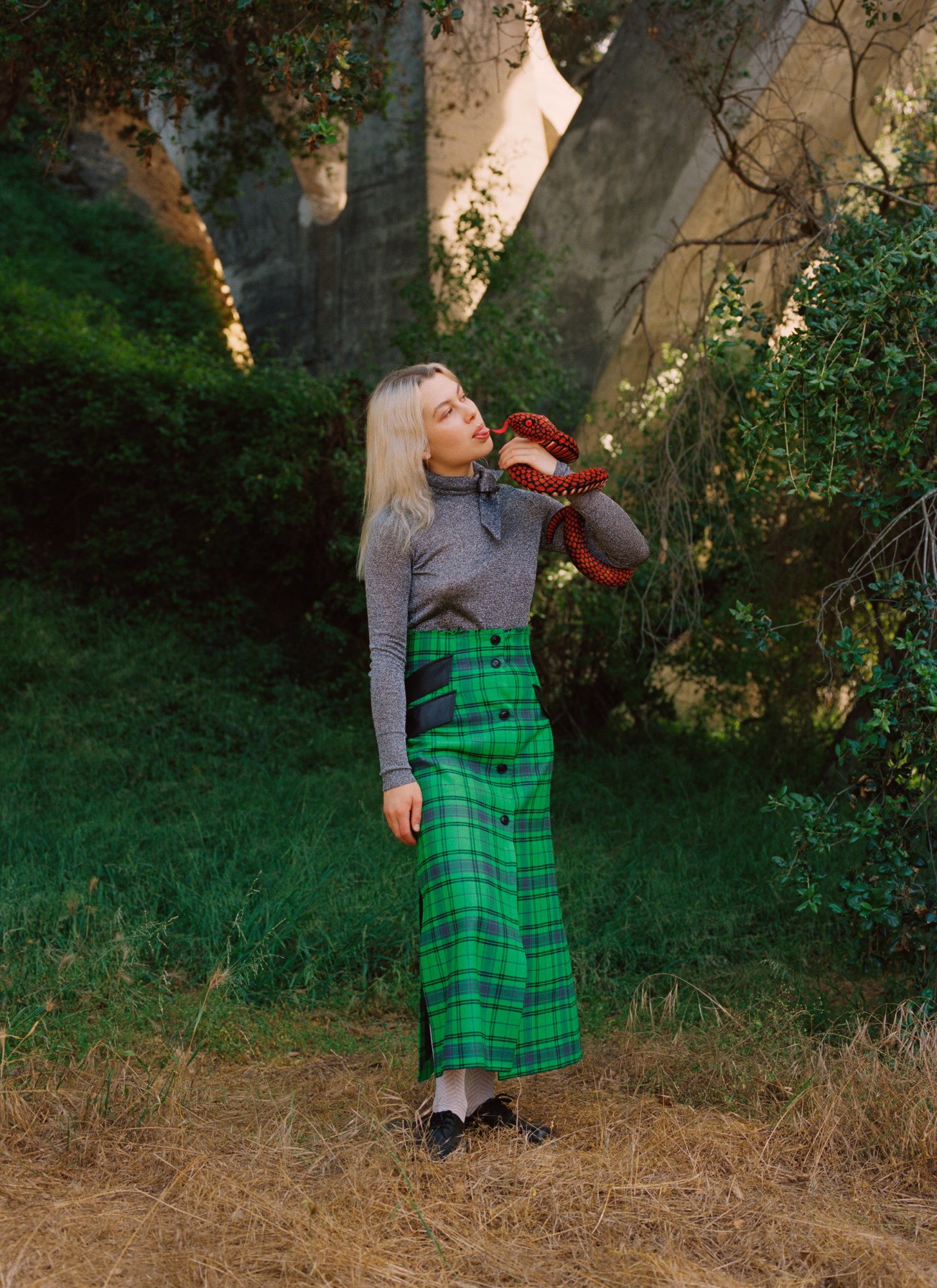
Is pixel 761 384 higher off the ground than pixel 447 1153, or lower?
→ higher

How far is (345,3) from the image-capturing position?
4.94 m

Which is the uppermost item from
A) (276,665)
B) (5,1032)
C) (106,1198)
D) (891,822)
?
(276,665)

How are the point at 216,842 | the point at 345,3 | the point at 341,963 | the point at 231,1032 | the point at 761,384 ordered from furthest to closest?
the point at 216,842
the point at 345,3
the point at 341,963
the point at 231,1032
the point at 761,384

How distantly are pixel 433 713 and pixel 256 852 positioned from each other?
2.70 m

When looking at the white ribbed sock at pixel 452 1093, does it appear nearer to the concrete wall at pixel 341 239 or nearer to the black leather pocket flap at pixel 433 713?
the black leather pocket flap at pixel 433 713

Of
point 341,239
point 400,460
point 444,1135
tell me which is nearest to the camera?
point 444,1135

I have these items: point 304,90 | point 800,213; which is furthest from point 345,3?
point 800,213

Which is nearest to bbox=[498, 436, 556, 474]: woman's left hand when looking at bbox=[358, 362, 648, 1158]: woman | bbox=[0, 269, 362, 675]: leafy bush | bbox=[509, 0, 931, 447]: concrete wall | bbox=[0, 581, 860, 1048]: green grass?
bbox=[358, 362, 648, 1158]: woman

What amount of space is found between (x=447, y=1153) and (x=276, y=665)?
6.62 m

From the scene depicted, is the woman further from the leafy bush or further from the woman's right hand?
the leafy bush

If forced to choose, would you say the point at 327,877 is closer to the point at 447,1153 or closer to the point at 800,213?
the point at 447,1153

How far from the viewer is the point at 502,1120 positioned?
305cm

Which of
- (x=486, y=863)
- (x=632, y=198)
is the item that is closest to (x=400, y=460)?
(x=486, y=863)

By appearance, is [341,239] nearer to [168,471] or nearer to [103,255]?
[103,255]
